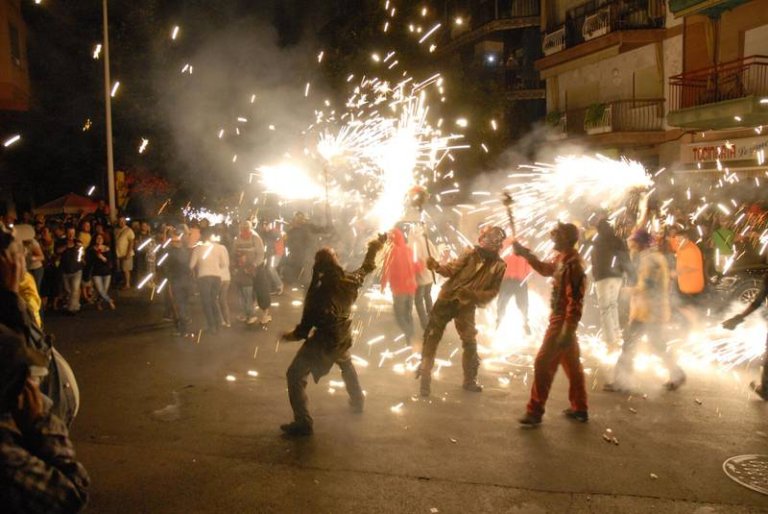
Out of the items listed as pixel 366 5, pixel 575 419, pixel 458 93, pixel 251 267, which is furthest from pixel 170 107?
pixel 575 419

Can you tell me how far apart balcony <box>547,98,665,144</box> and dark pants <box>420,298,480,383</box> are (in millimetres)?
16407

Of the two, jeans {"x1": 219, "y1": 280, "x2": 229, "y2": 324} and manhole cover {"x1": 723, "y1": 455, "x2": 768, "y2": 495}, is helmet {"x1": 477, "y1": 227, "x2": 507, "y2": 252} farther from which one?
jeans {"x1": 219, "y1": 280, "x2": 229, "y2": 324}

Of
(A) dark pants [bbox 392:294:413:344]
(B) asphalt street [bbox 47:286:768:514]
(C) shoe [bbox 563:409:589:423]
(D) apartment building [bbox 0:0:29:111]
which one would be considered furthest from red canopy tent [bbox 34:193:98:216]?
(C) shoe [bbox 563:409:589:423]

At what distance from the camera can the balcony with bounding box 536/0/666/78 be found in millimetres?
21359

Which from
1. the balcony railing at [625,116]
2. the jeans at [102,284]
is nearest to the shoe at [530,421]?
the jeans at [102,284]

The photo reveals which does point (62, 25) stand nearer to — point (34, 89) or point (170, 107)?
point (34, 89)

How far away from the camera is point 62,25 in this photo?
22.4m

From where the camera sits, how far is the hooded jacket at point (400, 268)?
9000 millimetres

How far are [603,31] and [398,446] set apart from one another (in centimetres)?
2062

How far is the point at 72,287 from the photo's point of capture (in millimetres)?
12195

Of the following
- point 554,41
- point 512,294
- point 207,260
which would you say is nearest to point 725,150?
point 554,41

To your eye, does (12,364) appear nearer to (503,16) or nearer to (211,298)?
(211,298)

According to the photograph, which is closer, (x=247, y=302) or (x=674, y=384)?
(x=674, y=384)

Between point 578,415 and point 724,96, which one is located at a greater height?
point 724,96
